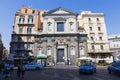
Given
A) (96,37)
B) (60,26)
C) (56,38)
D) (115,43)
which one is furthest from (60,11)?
(115,43)

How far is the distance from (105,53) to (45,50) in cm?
1763

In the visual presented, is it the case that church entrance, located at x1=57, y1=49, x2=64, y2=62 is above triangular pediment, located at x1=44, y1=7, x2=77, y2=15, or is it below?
below

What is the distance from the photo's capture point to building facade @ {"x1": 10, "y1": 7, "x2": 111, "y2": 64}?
52.2 meters

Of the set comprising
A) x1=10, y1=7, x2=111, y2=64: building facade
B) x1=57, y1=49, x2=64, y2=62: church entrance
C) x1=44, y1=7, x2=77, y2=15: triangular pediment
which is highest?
x1=44, y1=7, x2=77, y2=15: triangular pediment

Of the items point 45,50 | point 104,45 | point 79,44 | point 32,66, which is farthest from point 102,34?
point 32,66

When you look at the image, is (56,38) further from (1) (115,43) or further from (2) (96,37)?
(1) (115,43)

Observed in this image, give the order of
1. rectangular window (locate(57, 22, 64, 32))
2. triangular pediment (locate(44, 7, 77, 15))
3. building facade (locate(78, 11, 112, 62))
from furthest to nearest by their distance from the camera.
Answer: triangular pediment (locate(44, 7, 77, 15)) → building facade (locate(78, 11, 112, 62)) → rectangular window (locate(57, 22, 64, 32))

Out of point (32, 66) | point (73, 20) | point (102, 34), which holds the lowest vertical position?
point (32, 66)


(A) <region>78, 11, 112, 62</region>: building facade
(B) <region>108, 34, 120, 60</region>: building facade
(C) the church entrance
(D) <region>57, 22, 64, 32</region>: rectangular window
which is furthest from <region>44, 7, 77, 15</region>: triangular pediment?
(B) <region>108, 34, 120, 60</region>: building facade

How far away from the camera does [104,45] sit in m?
56.4

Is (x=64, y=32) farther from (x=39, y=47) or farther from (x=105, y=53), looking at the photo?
(x=105, y=53)

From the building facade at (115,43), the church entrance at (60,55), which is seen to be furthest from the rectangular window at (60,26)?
the building facade at (115,43)

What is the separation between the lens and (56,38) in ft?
174

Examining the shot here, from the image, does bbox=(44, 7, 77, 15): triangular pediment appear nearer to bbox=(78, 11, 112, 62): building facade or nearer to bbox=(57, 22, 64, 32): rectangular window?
bbox=(57, 22, 64, 32): rectangular window
